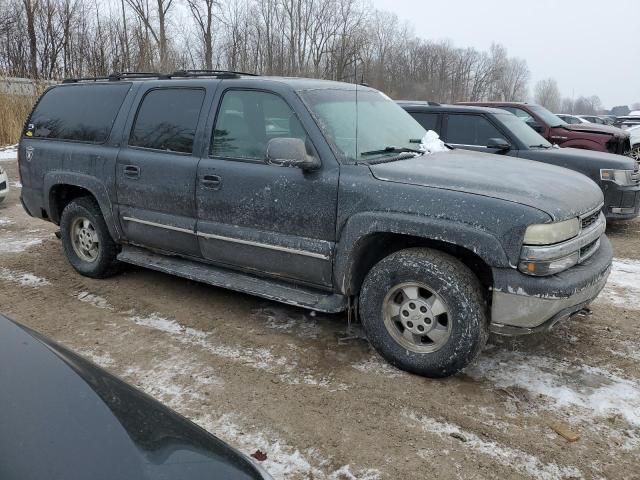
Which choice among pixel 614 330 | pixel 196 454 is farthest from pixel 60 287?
pixel 614 330

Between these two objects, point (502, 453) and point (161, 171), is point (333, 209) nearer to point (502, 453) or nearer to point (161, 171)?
point (161, 171)

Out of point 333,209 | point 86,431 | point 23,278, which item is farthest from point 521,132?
point 86,431

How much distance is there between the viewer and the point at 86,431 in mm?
1599

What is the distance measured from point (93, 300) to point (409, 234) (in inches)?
122

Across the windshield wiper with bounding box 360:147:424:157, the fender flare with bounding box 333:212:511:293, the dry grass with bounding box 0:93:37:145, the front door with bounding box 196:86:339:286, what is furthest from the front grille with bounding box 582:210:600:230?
the dry grass with bounding box 0:93:37:145

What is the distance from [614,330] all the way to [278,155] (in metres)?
3.03

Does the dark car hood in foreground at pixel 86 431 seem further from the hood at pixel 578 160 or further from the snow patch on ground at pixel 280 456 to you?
the hood at pixel 578 160

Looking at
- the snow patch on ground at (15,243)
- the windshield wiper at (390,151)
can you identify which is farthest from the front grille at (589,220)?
the snow patch on ground at (15,243)

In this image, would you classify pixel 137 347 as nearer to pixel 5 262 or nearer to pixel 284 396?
pixel 284 396

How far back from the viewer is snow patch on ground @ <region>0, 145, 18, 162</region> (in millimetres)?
14414

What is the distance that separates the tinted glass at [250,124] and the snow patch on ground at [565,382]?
2122 millimetres

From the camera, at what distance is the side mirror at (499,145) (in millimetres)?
7254

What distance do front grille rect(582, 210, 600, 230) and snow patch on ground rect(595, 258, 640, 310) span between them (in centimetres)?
150

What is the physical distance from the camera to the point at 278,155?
3.54 m
